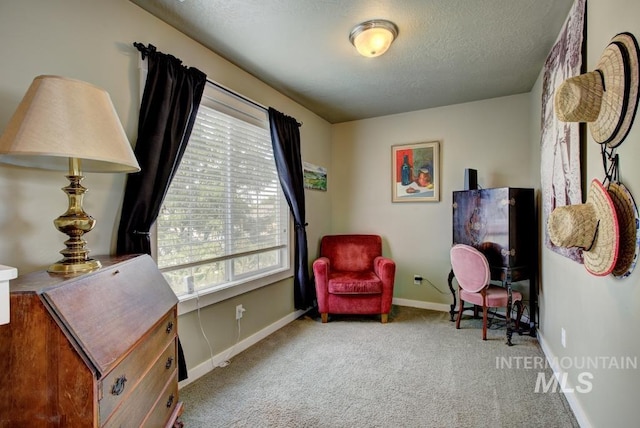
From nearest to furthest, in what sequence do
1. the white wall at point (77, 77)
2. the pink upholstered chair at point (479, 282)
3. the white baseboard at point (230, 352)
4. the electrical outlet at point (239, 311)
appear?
the white wall at point (77, 77)
the white baseboard at point (230, 352)
the electrical outlet at point (239, 311)
the pink upholstered chair at point (479, 282)

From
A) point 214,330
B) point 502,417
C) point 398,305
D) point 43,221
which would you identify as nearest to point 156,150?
point 43,221

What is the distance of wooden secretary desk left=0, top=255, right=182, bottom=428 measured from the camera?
91 cm

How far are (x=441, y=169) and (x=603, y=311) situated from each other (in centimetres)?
257

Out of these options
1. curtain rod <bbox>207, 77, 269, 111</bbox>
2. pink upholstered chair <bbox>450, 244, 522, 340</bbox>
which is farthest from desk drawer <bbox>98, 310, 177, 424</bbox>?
pink upholstered chair <bbox>450, 244, 522, 340</bbox>

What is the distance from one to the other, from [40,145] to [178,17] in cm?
147

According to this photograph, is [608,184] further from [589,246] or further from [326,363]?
[326,363]

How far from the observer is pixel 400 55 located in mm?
2508

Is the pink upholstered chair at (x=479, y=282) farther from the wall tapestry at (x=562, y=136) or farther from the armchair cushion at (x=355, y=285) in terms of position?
the armchair cushion at (x=355, y=285)

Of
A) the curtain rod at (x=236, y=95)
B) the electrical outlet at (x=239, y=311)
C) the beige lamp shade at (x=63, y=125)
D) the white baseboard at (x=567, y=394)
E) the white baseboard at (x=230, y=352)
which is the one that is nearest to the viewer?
the beige lamp shade at (x=63, y=125)

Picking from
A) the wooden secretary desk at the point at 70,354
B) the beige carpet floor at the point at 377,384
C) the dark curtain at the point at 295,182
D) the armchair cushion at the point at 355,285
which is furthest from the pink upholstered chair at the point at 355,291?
the wooden secretary desk at the point at 70,354

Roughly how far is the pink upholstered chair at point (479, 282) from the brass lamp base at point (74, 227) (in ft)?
9.53

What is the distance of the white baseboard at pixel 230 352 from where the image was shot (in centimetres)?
220

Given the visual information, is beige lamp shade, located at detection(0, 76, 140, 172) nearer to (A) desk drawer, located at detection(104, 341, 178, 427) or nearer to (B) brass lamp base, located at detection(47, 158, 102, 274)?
(B) brass lamp base, located at detection(47, 158, 102, 274)

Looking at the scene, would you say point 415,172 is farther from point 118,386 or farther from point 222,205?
point 118,386
